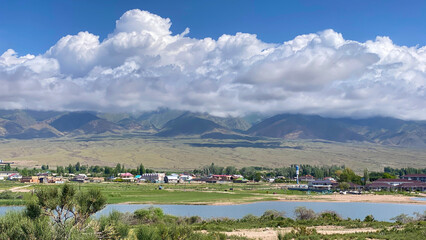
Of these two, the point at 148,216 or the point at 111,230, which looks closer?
the point at 111,230

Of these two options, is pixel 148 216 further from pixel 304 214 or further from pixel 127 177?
pixel 127 177

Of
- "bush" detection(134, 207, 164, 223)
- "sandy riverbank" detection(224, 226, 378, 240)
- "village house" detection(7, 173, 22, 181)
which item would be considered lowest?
"sandy riverbank" detection(224, 226, 378, 240)

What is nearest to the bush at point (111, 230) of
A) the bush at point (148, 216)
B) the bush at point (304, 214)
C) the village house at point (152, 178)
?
the bush at point (148, 216)

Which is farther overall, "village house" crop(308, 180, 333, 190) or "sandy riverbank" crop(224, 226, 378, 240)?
"village house" crop(308, 180, 333, 190)

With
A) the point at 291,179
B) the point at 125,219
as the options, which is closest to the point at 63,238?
the point at 125,219

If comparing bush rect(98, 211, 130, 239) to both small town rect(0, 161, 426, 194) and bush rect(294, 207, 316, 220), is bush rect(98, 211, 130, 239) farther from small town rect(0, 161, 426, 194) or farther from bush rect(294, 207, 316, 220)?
small town rect(0, 161, 426, 194)

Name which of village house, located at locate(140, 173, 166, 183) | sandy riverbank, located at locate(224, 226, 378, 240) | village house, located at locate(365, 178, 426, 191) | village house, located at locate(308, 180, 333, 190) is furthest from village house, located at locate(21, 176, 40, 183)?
sandy riverbank, located at locate(224, 226, 378, 240)

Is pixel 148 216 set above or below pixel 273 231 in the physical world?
above

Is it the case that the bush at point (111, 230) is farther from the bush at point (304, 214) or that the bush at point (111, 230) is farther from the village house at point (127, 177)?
the village house at point (127, 177)

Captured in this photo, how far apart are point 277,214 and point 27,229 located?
40138 mm

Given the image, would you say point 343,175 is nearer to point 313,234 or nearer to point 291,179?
point 291,179

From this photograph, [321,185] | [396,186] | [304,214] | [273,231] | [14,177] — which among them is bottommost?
[273,231]

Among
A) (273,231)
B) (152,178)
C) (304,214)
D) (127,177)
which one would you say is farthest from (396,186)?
(273,231)

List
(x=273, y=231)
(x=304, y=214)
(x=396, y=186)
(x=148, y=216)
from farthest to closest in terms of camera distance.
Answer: (x=396, y=186)
(x=304, y=214)
(x=148, y=216)
(x=273, y=231)
